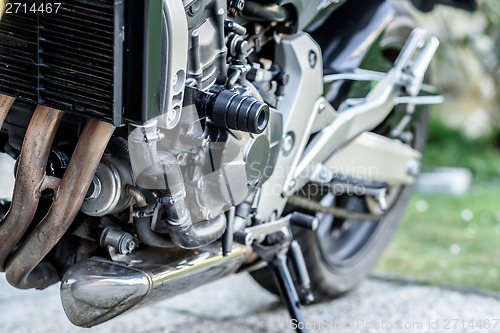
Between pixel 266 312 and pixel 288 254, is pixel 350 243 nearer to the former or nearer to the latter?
pixel 266 312

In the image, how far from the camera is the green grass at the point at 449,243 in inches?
109

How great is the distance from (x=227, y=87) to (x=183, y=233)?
0.99 ft

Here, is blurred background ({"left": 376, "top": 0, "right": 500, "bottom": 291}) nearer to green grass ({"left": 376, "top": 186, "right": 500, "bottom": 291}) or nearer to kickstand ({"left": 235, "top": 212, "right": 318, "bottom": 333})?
green grass ({"left": 376, "top": 186, "right": 500, "bottom": 291})

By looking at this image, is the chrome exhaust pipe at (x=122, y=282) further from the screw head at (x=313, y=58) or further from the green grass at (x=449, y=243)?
the green grass at (x=449, y=243)

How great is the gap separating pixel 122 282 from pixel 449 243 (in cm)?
229

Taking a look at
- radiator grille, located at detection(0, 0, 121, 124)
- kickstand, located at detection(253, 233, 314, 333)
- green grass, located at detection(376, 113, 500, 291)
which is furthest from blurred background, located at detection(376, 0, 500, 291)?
radiator grille, located at detection(0, 0, 121, 124)

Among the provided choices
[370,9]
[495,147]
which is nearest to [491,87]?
[495,147]

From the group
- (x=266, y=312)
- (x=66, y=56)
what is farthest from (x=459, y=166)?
(x=66, y=56)

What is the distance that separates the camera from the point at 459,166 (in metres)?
5.24

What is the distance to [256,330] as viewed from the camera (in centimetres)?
212

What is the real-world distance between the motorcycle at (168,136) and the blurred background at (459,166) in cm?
119

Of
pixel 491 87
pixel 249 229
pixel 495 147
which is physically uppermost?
pixel 249 229

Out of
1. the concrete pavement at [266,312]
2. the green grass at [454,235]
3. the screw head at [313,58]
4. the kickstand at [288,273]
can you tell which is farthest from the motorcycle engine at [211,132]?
the green grass at [454,235]

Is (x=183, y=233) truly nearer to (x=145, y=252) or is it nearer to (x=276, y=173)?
(x=145, y=252)
